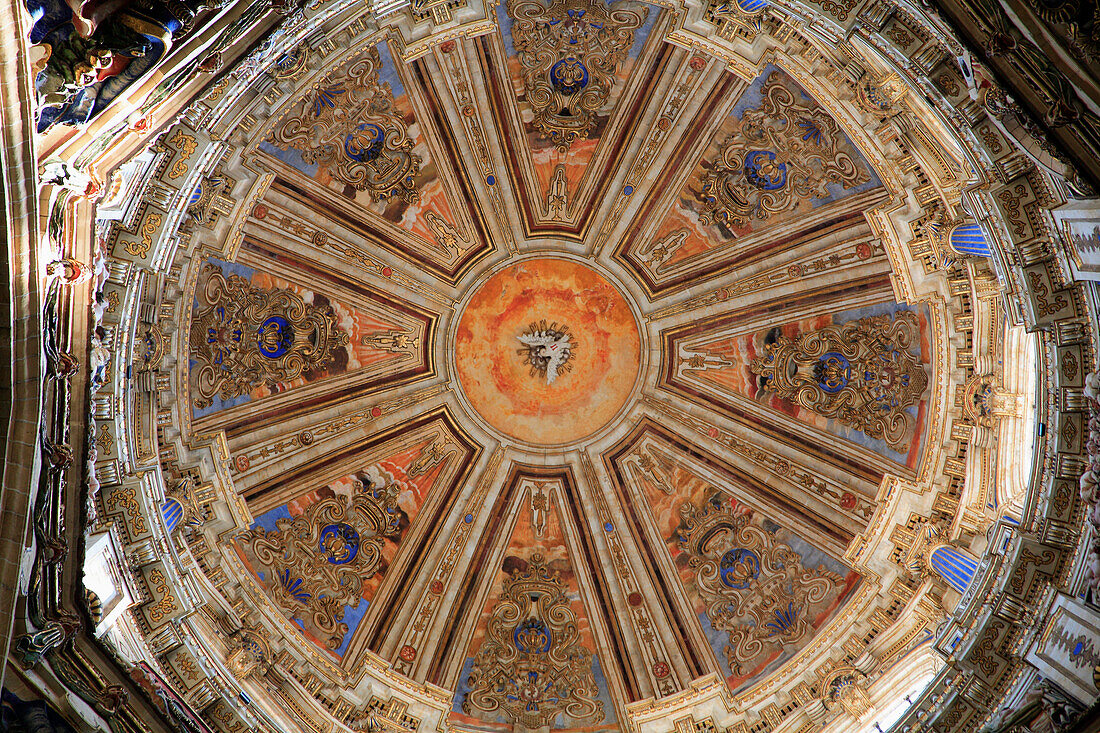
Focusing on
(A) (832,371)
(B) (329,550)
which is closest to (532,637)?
(B) (329,550)

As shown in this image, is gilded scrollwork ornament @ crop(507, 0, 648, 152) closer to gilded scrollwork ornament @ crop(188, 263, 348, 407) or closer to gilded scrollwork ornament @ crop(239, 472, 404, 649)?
gilded scrollwork ornament @ crop(188, 263, 348, 407)

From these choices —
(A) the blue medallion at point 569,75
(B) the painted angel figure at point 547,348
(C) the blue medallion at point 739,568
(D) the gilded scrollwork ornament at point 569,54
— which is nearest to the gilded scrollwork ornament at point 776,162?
(D) the gilded scrollwork ornament at point 569,54

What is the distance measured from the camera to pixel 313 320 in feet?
73.6

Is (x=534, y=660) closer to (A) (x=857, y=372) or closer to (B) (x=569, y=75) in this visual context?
(A) (x=857, y=372)

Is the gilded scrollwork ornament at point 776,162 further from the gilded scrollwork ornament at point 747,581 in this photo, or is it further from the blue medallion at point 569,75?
the gilded scrollwork ornament at point 747,581

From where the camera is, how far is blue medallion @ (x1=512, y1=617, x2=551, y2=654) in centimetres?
2241

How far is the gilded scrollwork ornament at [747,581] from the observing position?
2141 centimetres

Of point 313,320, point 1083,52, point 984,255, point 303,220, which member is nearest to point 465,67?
point 303,220

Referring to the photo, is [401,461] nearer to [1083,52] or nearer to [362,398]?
[362,398]

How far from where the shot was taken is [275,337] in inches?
859

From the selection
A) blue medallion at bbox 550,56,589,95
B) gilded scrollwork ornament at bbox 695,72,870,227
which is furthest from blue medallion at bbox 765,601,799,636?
blue medallion at bbox 550,56,589,95

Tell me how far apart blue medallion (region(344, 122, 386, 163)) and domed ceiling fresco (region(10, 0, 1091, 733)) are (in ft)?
0.33

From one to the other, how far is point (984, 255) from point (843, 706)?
33.3 feet

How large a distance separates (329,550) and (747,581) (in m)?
10.8
